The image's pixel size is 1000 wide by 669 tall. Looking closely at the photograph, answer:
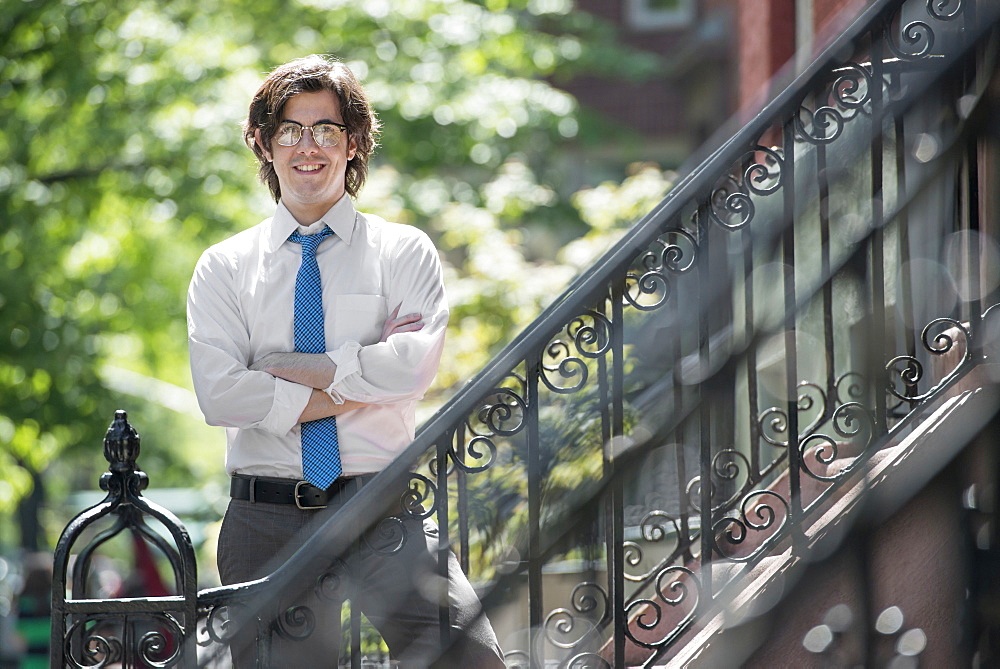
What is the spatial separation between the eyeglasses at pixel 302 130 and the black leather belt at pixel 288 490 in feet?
3.26

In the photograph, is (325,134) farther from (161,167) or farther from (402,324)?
(161,167)

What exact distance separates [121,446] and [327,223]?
0.89 m

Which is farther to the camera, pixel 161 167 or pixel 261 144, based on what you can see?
pixel 161 167

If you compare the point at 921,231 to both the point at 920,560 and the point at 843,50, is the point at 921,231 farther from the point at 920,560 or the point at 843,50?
the point at 920,560

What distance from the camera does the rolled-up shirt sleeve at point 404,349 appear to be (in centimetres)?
314

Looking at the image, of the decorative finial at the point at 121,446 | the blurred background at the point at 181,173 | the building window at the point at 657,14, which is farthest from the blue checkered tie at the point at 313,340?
the building window at the point at 657,14

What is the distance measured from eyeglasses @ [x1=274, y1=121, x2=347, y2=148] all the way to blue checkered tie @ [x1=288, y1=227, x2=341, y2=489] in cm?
28

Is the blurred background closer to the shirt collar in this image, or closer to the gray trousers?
the shirt collar

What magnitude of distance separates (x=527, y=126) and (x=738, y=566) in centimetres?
990

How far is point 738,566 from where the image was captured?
130 inches

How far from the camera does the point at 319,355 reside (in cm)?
318

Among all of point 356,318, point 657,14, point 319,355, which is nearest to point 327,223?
point 356,318

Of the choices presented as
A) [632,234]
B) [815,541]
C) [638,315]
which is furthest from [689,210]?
[638,315]

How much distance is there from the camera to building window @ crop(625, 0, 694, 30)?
21.4 m
